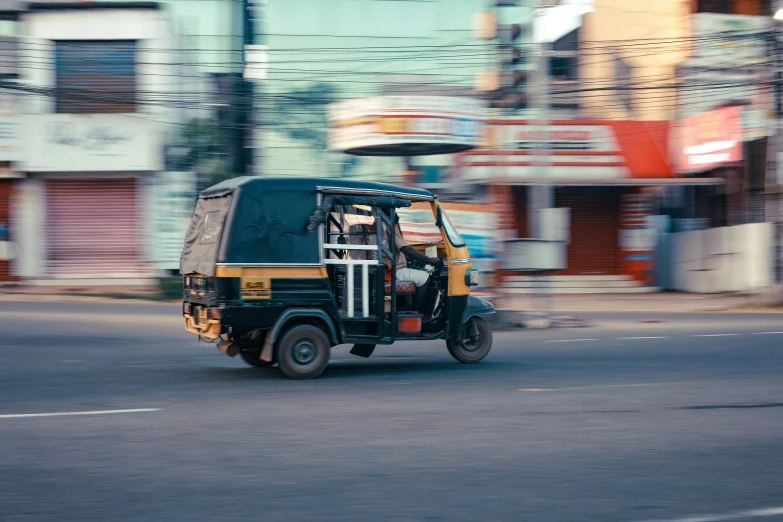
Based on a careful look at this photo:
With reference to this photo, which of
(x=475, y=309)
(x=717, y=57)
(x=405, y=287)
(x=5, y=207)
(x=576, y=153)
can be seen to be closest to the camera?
(x=405, y=287)

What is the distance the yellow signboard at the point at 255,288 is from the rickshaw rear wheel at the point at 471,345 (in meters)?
2.61

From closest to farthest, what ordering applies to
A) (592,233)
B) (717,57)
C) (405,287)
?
1. (405,287)
2. (717,57)
3. (592,233)

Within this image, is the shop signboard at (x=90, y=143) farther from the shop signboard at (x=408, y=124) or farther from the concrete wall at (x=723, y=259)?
the concrete wall at (x=723, y=259)

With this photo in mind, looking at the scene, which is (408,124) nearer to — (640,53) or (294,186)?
(640,53)

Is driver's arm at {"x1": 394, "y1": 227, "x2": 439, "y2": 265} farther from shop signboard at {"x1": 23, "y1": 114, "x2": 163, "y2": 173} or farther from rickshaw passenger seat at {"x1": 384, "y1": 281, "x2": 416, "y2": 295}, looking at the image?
shop signboard at {"x1": 23, "y1": 114, "x2": 163, "y2": 173}

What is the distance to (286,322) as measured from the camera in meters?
9.88

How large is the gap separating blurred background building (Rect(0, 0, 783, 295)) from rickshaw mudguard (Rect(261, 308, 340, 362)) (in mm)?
14040

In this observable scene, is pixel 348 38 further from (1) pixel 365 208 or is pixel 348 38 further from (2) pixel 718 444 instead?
(2) pixel 718 444

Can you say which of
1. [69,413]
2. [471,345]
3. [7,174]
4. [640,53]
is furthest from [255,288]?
[640,53]

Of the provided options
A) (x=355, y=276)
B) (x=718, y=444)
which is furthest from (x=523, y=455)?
(x=355, y=276)

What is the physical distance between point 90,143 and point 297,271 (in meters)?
18.3

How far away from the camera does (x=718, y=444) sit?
6766 millimetres

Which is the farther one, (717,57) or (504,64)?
(717,57)

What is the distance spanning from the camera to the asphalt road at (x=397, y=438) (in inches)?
202
